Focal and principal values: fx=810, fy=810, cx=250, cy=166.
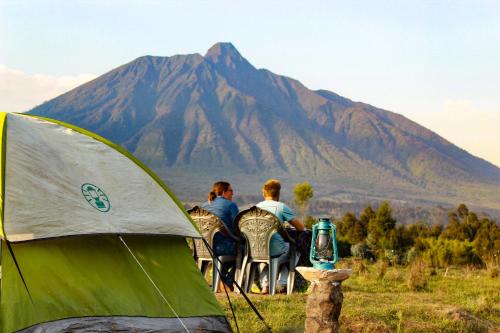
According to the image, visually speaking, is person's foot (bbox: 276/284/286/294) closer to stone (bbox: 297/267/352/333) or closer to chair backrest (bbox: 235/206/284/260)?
chair backrest (bbox: 235/206/284/260)

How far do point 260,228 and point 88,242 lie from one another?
298cm

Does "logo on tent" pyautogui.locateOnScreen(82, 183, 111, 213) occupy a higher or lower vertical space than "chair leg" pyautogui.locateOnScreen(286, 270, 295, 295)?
higher

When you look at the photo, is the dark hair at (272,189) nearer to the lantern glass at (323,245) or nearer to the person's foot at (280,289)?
the person's foot at (280,289)

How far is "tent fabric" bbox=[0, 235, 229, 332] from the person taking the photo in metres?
5.71

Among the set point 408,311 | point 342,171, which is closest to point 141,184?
point 408,311

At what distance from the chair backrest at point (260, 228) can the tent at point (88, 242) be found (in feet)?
6.22

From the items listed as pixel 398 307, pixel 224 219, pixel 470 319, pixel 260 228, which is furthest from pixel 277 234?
pixel 470 319

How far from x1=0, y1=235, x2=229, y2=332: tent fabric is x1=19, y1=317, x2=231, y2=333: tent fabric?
0.12 ft

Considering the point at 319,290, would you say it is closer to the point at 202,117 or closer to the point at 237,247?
the point at 237,247

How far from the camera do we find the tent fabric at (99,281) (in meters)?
5.71

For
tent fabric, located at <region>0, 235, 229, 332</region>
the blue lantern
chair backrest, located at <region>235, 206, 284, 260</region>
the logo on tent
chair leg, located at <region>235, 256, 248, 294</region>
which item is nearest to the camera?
tent fabric, located at <region>0, 235, 229, 332</region>

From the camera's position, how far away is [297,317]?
7.38 m

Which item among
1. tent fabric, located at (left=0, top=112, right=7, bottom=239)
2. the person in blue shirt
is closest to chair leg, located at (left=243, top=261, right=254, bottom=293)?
the person in blue shirt

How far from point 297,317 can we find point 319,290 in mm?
1144
